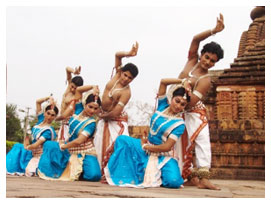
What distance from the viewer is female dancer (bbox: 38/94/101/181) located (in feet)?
15.9

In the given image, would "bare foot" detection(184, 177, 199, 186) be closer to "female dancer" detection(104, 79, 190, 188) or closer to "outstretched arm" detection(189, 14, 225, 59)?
"female dancer" detection(104, 79, 190, 188)

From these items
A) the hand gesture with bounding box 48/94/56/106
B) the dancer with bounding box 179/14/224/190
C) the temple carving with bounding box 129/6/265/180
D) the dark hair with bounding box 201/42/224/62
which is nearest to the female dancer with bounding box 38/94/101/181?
the hand gesture with bounding box 48/94/56/106

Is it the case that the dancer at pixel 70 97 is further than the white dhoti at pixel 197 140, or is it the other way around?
the dancer at pixel 70 97

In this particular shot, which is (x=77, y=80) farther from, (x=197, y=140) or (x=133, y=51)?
(x=197, y=140)

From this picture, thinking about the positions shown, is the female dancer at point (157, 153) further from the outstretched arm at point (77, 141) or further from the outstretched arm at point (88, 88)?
the outstretched arm at point (88, 88)

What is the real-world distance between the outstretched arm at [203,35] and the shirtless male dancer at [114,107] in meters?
0.77

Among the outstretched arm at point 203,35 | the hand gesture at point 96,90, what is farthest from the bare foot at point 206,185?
the hand gesture at point 96,90

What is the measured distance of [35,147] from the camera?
5645mm

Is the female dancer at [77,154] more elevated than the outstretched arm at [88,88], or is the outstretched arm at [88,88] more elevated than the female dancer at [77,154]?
the outstretched arm at [88,88]

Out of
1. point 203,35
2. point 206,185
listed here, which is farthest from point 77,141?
point 203,35

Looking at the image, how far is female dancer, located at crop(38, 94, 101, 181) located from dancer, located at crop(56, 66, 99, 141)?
0.41 meters

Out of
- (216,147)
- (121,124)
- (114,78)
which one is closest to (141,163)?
(121,124)

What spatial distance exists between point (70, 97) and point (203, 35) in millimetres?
2459

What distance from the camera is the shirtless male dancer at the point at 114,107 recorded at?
16.4 feet
